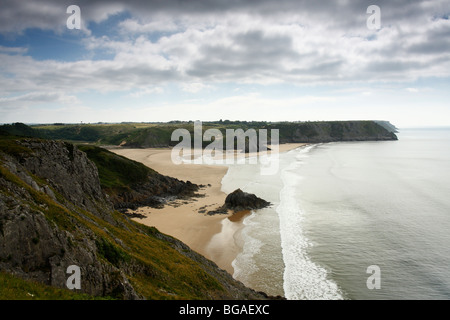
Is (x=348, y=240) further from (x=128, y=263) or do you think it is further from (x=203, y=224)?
(x=128, y=263)

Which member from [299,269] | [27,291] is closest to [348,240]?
[299,269]

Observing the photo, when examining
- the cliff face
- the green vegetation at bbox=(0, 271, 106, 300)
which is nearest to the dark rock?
the cliff face

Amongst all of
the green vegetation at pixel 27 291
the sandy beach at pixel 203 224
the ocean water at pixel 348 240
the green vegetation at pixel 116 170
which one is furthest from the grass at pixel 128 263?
the green vegetation at pixel 116 170

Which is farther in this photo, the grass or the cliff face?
the cliff face

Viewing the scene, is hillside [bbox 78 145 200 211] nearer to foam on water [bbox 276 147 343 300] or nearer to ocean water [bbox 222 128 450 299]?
ocean water [bbox 222 128 450 299]

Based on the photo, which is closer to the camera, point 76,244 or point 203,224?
point 76,244

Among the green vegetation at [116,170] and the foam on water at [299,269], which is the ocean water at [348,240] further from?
the green vegetation at [116,170]
